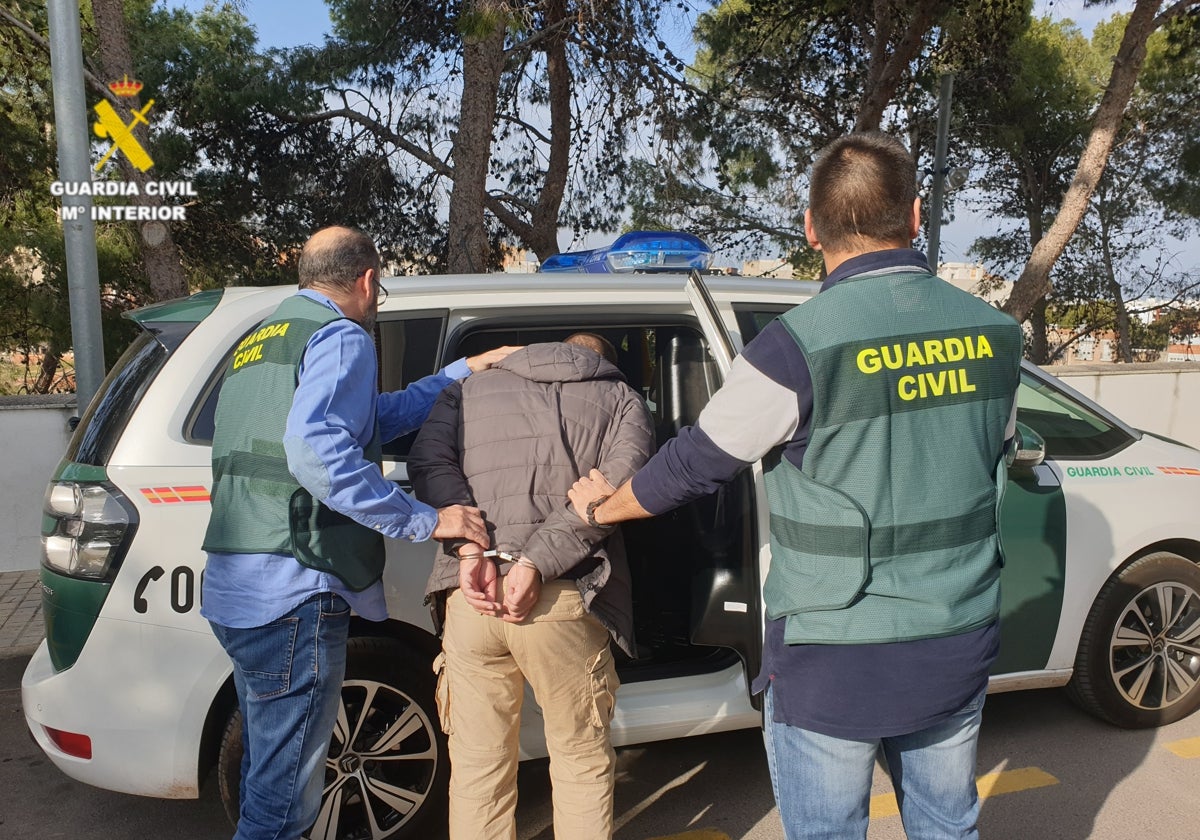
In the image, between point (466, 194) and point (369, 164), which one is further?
point (369, 164)

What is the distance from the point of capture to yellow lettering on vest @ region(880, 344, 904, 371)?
1.60m

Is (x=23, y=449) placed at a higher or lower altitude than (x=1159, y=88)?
lower

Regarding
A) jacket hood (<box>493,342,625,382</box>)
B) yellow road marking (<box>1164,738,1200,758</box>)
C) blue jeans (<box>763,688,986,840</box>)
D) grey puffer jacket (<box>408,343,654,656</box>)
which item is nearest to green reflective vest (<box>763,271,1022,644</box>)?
blue jeans (<box>763,688,986,840</box>)

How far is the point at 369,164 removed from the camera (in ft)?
33.6

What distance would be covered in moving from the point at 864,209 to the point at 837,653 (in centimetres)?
84

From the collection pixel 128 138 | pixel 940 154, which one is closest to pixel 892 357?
pixel 128 138

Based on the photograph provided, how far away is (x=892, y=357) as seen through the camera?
1.60m

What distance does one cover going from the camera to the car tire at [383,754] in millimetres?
2623

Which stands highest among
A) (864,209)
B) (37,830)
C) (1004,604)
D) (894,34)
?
(894,34)

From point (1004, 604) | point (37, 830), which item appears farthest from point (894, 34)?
point (37, 830)

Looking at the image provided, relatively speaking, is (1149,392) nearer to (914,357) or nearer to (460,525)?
(914,357)

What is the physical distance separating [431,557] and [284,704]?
0.65 metres

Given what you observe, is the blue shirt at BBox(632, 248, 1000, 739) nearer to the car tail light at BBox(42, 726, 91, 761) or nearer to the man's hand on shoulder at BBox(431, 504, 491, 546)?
the man's hand on shoulder at BBox(431, 504, 491, 546)

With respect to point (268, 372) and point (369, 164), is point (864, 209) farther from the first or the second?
point (369, 164)
